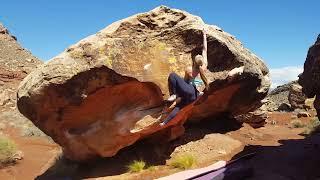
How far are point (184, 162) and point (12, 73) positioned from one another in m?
25.0

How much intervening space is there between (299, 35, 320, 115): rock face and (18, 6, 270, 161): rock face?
4.95ft

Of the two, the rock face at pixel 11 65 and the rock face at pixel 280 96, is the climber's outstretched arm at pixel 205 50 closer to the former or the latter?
the rock face at pixel 11 65

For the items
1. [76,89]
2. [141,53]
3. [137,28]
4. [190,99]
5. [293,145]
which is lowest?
[293,145]

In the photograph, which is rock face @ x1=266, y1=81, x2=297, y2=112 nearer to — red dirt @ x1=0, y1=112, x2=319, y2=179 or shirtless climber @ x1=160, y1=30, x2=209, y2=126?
red dirt @ x1=0, y1=112, x2=319, y2=179

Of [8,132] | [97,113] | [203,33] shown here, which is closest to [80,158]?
[97,113]

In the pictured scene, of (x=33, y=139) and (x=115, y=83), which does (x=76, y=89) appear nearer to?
(x=115, y=83)

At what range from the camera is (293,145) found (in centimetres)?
1181

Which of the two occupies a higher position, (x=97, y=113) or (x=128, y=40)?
(x=128, y=40)

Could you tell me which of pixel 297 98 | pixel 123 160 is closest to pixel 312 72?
pixel 123 160

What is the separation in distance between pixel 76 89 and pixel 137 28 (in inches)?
90.2

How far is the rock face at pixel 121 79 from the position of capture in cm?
1004

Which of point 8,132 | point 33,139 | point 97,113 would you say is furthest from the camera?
point 8,132

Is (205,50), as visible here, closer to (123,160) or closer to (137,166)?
(137,166)

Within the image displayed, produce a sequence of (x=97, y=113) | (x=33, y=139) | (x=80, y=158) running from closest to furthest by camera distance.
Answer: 1. (x=97, y=113)
2. (x=80, y=158)
3. (x=33, y=139)
